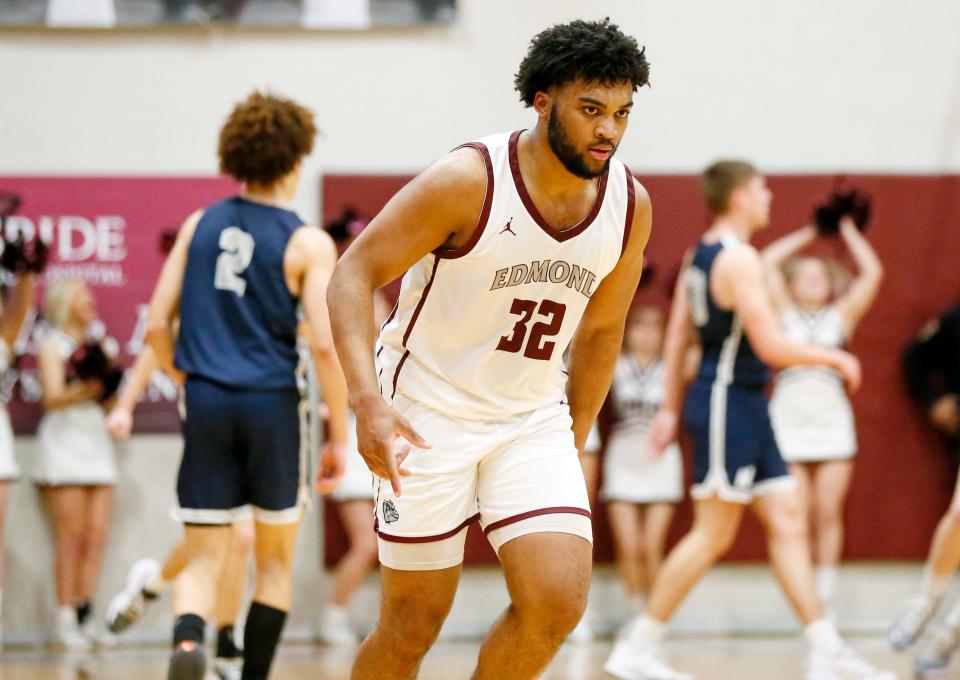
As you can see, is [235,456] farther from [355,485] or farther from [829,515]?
[829,515]

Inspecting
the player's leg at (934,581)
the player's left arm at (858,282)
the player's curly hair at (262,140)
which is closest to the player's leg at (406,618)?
the player's curly hair at (262,140)

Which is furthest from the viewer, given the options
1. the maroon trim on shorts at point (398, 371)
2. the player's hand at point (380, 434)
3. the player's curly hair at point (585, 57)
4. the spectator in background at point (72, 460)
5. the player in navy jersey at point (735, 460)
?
the spectator in background at point (72, 460)

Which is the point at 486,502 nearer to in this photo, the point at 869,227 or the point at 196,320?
the point at 196,320

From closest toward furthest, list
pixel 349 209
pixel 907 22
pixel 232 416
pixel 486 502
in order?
pixel 486 502 < pixel 232 416 < pixel 349 209 < pixel 907 22

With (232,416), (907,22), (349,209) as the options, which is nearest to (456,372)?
(232,416)

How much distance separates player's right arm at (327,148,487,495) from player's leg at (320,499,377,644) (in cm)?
347

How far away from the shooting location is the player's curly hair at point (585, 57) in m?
2.79

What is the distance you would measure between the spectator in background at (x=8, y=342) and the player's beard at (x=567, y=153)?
374 cm

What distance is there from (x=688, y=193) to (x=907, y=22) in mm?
1563

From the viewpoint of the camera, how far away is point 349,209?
20.7ft

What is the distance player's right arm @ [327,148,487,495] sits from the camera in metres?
2.71

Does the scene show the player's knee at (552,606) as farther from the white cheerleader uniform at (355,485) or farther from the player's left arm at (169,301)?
Result: the white cheerleader uniform at (355,485)

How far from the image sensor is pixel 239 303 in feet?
13.1

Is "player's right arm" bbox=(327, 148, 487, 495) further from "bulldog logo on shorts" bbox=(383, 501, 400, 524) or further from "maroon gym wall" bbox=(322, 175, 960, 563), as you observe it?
"maroon gym wall" bbox=(322, 175, 960, 563)
